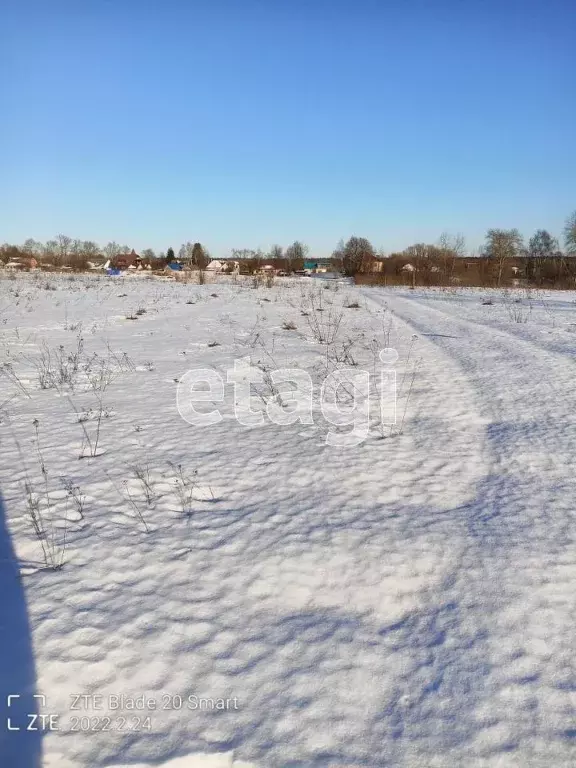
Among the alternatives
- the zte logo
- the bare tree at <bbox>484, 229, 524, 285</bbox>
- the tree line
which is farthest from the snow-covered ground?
the bare tree at <bbox>484, 229, 524, 285</bbox>

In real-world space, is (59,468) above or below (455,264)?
below

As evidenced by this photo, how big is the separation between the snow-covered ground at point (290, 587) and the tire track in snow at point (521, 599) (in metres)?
0.01

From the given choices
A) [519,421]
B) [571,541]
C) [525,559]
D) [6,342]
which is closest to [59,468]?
[525,559]

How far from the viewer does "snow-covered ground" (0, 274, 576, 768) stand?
5.94 ft

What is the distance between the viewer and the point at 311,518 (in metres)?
3.17

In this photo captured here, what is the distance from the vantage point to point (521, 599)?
2.41 meters

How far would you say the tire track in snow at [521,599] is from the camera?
1.80 m

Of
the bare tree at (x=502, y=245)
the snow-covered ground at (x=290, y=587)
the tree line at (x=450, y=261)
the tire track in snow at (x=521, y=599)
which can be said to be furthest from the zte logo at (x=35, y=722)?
the bare tree at (x=502, y=245)

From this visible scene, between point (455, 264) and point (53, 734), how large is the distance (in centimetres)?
6132

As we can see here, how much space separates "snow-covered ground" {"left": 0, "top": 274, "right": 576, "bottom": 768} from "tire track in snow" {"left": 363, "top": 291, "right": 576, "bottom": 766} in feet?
0.04

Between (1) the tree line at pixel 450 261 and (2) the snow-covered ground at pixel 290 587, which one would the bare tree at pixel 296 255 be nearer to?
(1) the tree line at pixel 450 261

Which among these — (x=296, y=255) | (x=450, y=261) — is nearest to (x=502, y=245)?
(x=450, y=261)

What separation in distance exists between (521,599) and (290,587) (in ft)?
4.03

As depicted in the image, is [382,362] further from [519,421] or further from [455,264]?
[455,264]
